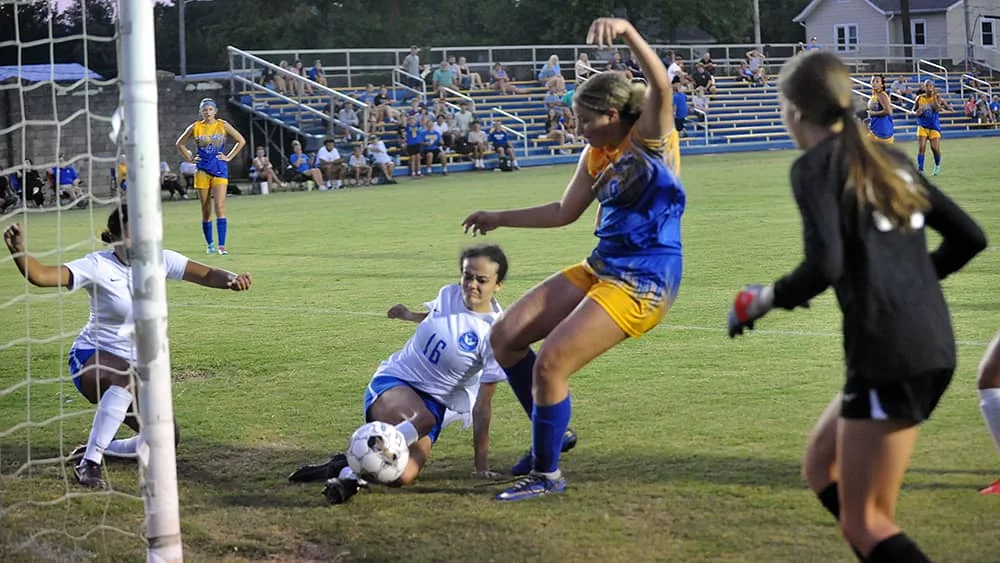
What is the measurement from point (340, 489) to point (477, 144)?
31100mm

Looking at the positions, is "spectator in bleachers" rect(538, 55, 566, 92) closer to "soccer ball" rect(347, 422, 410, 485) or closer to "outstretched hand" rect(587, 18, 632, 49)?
"soccer ball" rect(347, 422, 410, 485)

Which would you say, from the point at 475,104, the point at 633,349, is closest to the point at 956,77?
the point at 475,104

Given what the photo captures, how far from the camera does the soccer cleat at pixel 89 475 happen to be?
20.2 feet

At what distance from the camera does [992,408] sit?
194 inches

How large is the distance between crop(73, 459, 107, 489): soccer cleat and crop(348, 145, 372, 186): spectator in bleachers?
27.1 meters

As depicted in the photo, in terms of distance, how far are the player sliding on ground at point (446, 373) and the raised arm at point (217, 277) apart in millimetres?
720

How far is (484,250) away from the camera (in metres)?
6.12

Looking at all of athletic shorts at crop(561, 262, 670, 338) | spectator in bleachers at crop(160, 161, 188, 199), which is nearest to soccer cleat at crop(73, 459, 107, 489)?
athletic shorts at crop(561, 262, 670, 338)

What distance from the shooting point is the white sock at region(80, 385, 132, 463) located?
620cm

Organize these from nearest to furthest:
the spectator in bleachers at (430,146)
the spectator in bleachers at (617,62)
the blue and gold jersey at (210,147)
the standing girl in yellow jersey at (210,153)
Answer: the standing girl in yellow jersey at (210,153) < the blue and gold jersey at (210,147) < the spectator in bleachers at (430,146) < the spectator in bleachers at (617,62)

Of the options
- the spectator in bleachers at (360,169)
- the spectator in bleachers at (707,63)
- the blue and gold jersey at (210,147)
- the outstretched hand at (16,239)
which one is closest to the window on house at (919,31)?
the spectator in bleachers at (707,63)

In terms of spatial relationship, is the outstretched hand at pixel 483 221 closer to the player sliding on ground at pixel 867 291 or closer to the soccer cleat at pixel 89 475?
the soccer cleat at pixel 89 475

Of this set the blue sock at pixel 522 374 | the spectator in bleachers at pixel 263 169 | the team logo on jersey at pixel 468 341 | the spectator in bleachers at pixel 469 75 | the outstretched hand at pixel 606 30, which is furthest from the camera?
the spectator in bleachers at pixel 469 75

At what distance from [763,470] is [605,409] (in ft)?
5.45
